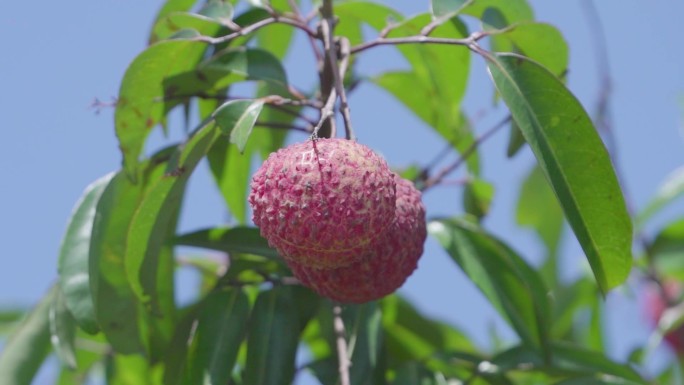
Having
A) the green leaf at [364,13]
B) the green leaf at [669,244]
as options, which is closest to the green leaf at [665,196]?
the green leaf at [669,244]

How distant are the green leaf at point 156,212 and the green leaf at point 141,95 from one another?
88mm

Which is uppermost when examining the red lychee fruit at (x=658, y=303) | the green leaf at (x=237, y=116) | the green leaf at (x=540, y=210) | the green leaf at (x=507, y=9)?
the green leaf at (x=507, y=9)

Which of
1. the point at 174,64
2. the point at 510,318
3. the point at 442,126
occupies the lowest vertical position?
the point at 510,318

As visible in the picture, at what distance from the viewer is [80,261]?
202cm

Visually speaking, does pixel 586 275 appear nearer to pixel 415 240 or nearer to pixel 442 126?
pixel 442 126

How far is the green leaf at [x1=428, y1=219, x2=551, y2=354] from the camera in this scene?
216 centimetres

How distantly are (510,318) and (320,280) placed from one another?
1.80 feet

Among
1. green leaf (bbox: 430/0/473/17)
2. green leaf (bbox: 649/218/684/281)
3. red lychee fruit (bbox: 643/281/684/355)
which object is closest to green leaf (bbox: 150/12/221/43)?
green leaf (bbox: 430/0/473/17)

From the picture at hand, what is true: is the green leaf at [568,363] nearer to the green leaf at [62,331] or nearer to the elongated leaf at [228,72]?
the elongated leaf at [228,72]

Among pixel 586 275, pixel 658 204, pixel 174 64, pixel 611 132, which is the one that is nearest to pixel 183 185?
pixel 174 64

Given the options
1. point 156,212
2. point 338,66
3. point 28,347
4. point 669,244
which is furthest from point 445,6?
point 669,244

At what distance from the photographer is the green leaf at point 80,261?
6.41ft

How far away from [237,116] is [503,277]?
2.35ft

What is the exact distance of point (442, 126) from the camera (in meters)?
2.60
